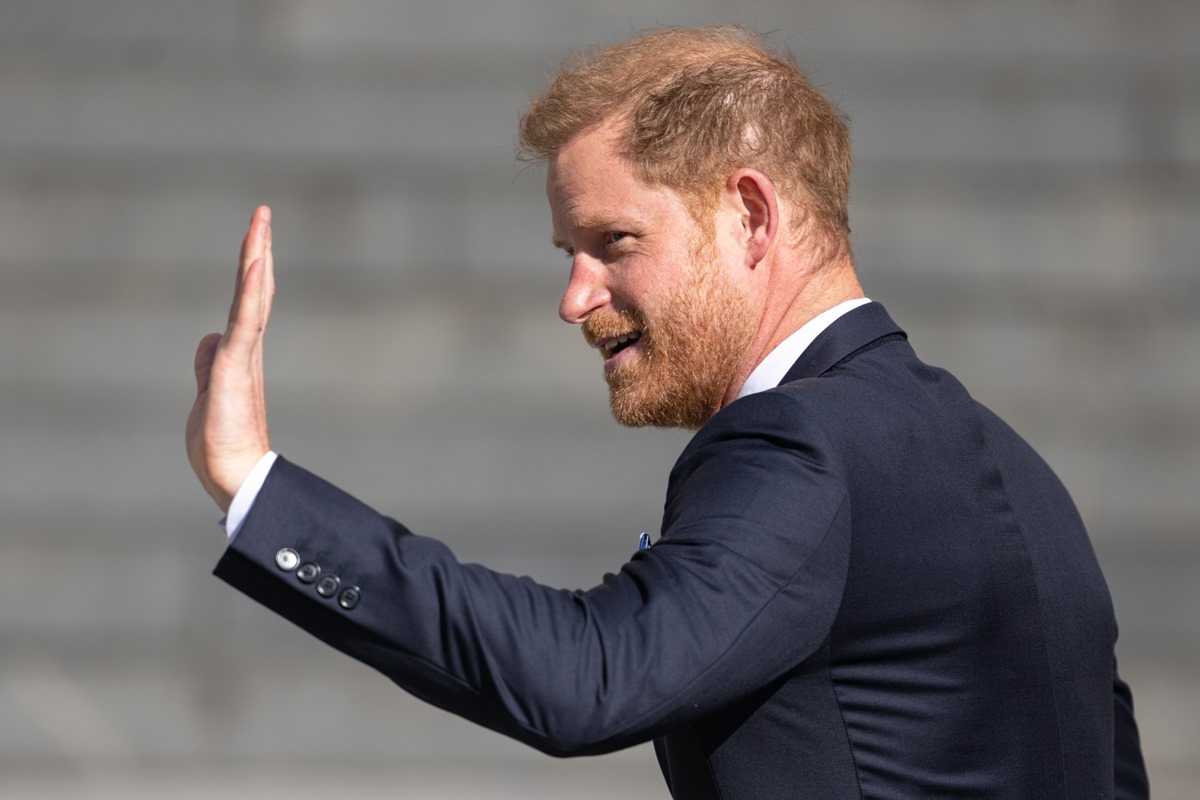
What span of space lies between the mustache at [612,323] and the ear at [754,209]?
140 mm

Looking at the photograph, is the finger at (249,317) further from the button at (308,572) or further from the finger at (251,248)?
the button at (308,572)

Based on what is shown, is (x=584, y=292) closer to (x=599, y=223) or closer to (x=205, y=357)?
(x=599, y=223)

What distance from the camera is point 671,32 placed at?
1.74 meters

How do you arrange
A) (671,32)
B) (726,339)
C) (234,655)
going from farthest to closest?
Answer: (234,655) < (671,32) < (726,339)

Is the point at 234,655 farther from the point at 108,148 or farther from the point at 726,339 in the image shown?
the point at 726,339

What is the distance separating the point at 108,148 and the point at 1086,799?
295 centimetres

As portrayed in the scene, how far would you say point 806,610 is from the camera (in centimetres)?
115

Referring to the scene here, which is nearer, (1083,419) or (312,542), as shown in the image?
(312,542)

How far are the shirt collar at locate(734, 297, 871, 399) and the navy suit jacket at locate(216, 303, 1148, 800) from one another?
0.03 m

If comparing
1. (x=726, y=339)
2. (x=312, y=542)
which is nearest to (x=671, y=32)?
(x=726, y=339)

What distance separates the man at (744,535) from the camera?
1.08 m

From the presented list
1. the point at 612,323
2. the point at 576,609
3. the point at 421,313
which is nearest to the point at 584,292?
the point at 612,323

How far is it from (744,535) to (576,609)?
0.15 meters

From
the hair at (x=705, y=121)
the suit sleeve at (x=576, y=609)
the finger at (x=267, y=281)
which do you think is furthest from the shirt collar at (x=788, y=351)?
the finger at (x=267, y=281)
